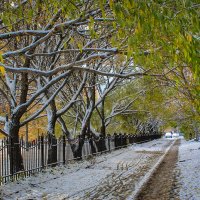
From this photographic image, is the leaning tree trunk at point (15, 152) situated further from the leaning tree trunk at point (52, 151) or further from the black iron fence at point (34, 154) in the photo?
the leaning tree trunk at point (52, 151)

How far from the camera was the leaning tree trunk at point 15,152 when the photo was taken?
42.0ft

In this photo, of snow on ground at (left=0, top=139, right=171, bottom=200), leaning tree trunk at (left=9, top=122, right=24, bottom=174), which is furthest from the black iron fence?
snow on ground at (left=0, top=139, right=171, bottom=200)

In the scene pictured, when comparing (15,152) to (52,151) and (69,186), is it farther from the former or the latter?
(52,151)

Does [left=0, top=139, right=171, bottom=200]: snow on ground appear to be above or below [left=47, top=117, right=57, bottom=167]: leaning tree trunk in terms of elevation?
below

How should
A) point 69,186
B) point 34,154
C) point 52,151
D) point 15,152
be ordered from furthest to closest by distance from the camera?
point 52,151 < point 34,154 < point 15,152 < point 69,186

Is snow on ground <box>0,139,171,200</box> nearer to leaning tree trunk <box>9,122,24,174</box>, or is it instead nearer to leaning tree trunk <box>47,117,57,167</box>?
leaning tree trunk <box>9,122,24,174</box>

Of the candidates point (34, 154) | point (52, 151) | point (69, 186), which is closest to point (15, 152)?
point (34, 154)

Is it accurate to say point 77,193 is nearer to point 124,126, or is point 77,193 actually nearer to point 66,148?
point 66,148

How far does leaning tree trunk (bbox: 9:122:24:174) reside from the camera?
1281 cm

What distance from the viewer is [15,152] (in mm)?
13258

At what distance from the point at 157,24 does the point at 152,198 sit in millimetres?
5868

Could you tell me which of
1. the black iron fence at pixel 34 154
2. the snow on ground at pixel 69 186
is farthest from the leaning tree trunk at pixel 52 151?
the snow on ground at pixel 69 186

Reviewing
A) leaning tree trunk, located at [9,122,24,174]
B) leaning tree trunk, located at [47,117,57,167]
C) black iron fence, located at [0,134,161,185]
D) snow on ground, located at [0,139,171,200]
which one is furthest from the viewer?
leaning tree trunk, located at [47,117,57,167]

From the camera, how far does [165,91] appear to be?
2997 centimetres
